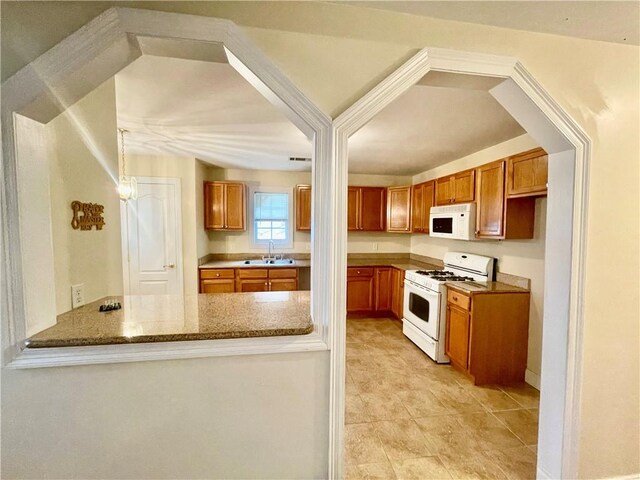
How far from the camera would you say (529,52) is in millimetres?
1350

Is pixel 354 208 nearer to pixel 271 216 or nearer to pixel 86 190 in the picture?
pixel 271 216

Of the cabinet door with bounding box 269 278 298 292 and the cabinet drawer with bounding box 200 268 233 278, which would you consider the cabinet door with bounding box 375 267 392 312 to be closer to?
the cabinet door with bounding box 269 278 298 292

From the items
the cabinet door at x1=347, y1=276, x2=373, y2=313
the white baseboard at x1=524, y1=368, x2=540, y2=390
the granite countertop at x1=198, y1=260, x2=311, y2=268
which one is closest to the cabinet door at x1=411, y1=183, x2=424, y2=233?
the cabinet door at x1=347, y1=276, x2=373, y2=313

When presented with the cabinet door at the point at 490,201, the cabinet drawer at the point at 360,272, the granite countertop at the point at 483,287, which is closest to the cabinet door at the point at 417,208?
the cabinet drawer at the point at 360,272

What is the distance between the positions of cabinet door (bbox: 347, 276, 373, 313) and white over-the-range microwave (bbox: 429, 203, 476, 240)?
4.31ft

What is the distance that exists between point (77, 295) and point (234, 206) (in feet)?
9.82

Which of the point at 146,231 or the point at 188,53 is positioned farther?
the point at 146,231

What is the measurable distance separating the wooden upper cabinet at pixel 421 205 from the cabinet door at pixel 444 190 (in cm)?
13

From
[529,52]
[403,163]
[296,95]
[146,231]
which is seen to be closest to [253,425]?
[296,95]

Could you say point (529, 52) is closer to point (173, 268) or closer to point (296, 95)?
point (296, 95)

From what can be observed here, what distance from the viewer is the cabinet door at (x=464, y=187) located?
3082 millimetres

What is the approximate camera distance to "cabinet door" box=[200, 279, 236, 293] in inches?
156

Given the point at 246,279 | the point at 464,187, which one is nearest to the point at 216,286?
the point at 246,279

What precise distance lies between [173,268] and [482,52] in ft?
13.1
